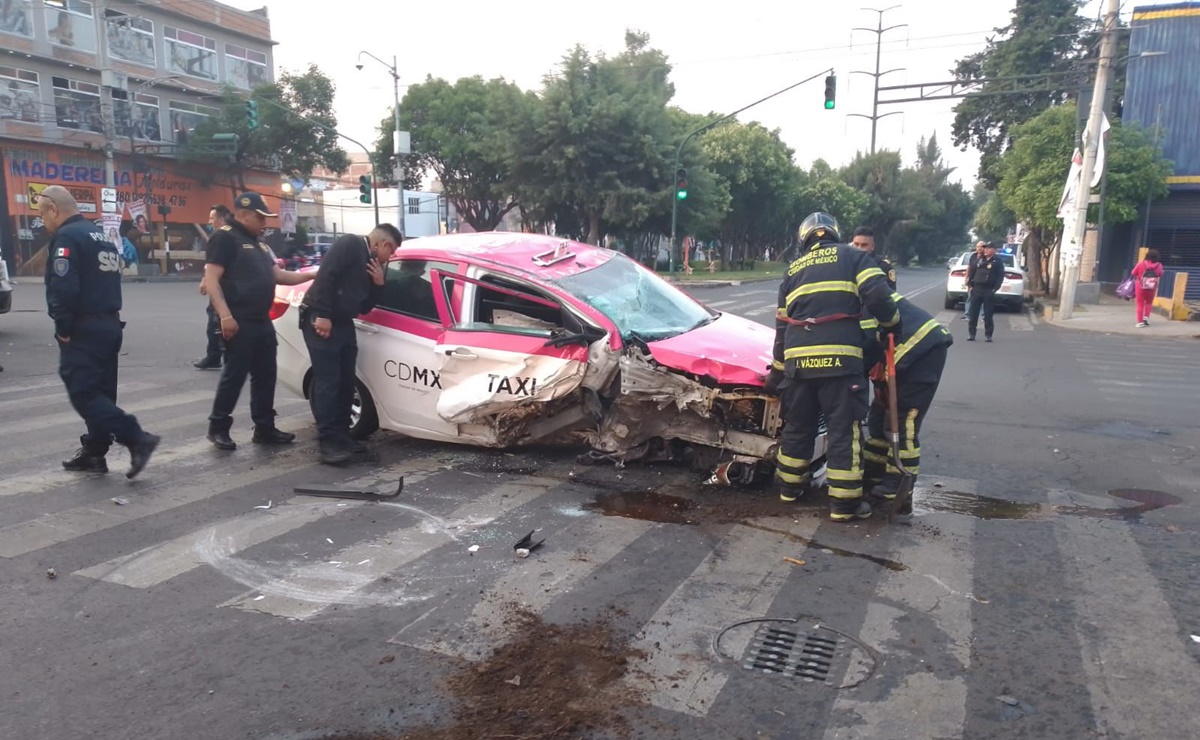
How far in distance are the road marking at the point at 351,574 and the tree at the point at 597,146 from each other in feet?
92.6

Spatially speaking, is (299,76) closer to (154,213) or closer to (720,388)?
(154,213)

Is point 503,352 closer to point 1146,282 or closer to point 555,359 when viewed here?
point 555,359

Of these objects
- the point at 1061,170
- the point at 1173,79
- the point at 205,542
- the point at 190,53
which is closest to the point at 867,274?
the point at 205,542

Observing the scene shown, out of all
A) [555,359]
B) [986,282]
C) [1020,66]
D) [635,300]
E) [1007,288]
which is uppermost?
[1020,66]

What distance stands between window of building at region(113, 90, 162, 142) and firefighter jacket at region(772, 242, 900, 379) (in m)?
37.3

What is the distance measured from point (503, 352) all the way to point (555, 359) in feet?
1.40

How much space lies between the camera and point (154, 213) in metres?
37.5

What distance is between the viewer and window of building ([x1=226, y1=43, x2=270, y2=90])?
40562mm

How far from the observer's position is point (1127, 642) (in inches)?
141

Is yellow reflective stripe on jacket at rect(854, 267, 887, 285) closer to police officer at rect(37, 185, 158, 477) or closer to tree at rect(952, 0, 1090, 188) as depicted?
police officer at rect(37, 185, 158, 477)

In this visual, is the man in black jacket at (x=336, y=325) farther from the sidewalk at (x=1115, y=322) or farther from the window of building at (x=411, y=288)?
the sidewalk at (x=1115, y=322)

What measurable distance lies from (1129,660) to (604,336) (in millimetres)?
3438

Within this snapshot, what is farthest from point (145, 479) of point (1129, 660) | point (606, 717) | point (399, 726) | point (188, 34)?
point (188, 34)

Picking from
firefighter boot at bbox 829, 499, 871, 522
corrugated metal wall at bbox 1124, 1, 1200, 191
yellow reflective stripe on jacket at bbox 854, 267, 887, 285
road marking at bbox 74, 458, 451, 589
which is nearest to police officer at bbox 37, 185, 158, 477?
road marking at bbox 74, 458, 451, 589
